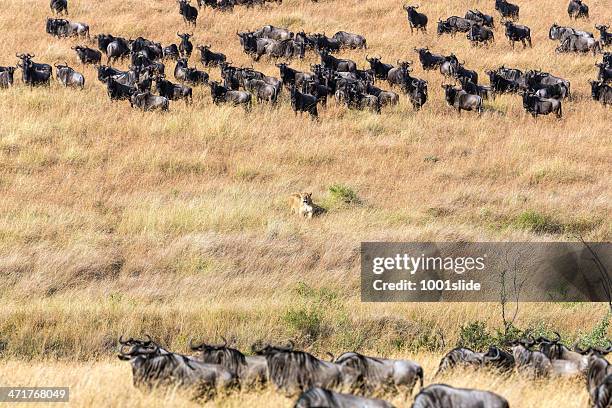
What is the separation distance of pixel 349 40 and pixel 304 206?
13.7 meters

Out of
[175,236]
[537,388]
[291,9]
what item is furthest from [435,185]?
[291,9]

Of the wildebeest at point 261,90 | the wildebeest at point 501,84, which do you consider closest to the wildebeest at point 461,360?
the wildebeest at point 261,90

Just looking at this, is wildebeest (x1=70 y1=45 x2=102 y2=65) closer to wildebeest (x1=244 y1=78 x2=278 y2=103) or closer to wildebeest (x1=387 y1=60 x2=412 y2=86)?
wildebeest (x1=244 y1=78 x2=278 y2=103)

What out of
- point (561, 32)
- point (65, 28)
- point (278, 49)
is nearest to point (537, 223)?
point (278, 49)

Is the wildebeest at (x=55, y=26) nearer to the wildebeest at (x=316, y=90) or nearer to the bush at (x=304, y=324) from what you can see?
the wildebeest at (x=316, y=90)

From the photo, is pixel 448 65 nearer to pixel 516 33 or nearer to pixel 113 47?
pixel 516 33

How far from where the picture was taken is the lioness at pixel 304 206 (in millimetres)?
17719

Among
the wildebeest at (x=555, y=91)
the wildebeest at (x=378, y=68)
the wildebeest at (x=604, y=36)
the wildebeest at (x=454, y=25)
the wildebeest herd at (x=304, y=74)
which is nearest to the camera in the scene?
the wildebeest herd at (x=304, y=74)

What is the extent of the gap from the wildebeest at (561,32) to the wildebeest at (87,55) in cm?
1582

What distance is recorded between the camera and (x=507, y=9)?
113 feet

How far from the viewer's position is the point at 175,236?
16.7 metres

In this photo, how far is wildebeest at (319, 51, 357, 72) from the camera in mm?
27359

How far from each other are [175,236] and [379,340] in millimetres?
4908

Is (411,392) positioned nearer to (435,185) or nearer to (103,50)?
(435,185)
